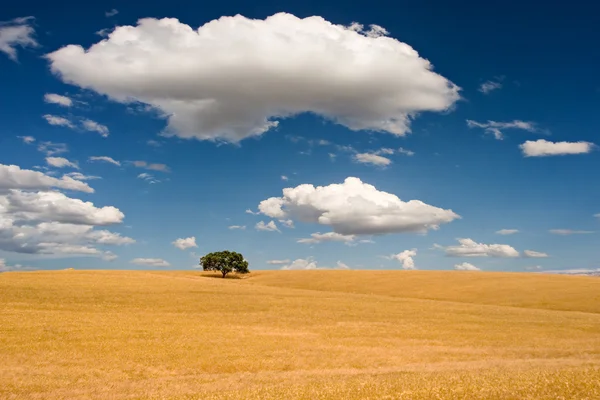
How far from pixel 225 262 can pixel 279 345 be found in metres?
78.9

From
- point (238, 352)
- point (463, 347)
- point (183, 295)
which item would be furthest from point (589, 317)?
point (183, 295)

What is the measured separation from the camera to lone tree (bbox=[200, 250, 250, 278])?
370 feet

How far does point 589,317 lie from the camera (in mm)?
51844

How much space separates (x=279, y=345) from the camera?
3603 centimetres

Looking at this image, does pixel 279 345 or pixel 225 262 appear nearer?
pixel 279 345

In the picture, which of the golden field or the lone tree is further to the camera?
the lone tree

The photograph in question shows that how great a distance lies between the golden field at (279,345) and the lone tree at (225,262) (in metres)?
45.2

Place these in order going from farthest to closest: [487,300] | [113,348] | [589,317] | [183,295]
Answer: [487,300], [183,295], [589,317], [113,348]

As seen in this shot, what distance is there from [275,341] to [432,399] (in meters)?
20.2

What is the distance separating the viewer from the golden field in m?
23.2

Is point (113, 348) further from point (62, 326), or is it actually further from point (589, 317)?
point (589, 317)

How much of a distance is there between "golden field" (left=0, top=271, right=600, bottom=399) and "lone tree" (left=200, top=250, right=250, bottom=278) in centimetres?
4522

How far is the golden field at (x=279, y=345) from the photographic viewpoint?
76.2ft

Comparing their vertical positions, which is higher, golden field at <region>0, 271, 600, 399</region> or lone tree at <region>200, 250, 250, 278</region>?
lone tree at <region>200, 250, 250, 278</region>
